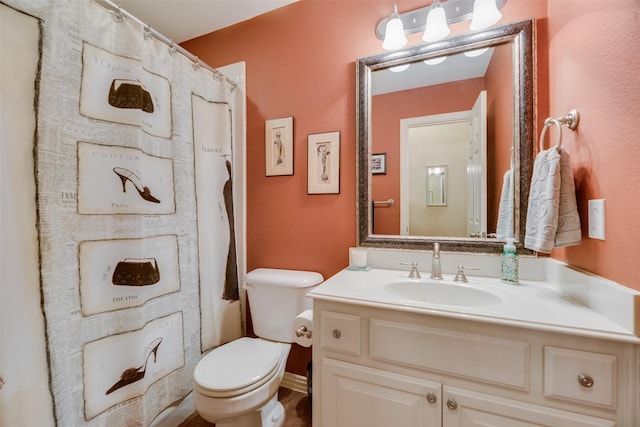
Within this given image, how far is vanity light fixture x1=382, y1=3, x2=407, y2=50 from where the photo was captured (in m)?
1.26

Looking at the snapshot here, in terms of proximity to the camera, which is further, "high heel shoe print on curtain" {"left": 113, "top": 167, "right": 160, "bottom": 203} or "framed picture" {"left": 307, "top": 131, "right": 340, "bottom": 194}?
"framed picture" {"left": 307, "top": 131, "right": 340, "bottom": 194}

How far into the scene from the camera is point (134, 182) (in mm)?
1075

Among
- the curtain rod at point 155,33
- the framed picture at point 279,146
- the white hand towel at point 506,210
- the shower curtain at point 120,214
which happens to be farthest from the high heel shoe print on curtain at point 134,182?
the white hand towel at point 506,210

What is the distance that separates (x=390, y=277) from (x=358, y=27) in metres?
1.36

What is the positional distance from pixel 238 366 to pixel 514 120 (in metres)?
1.65

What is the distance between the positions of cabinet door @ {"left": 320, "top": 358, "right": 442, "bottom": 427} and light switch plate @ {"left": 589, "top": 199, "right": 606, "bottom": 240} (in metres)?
0.70

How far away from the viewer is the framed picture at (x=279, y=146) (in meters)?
1.62

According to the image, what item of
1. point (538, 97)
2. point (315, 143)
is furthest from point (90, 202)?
point (538, 97)

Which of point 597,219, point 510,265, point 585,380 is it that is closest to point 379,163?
point 510,265

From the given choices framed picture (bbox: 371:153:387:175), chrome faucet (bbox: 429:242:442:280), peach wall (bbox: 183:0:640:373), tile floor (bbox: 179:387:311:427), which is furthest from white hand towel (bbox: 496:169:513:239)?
tile floor (bbox: 179:387:311:427)

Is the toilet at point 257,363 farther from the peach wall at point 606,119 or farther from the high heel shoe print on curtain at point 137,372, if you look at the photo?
the peach wall at point 606,119

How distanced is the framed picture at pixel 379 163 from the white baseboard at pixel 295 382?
1.34 m

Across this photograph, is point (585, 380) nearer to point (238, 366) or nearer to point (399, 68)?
point (238, 366)

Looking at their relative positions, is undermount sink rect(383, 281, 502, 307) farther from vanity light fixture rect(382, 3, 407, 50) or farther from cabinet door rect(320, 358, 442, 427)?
vanity light fixture rect(382, 3, 407, 50)
